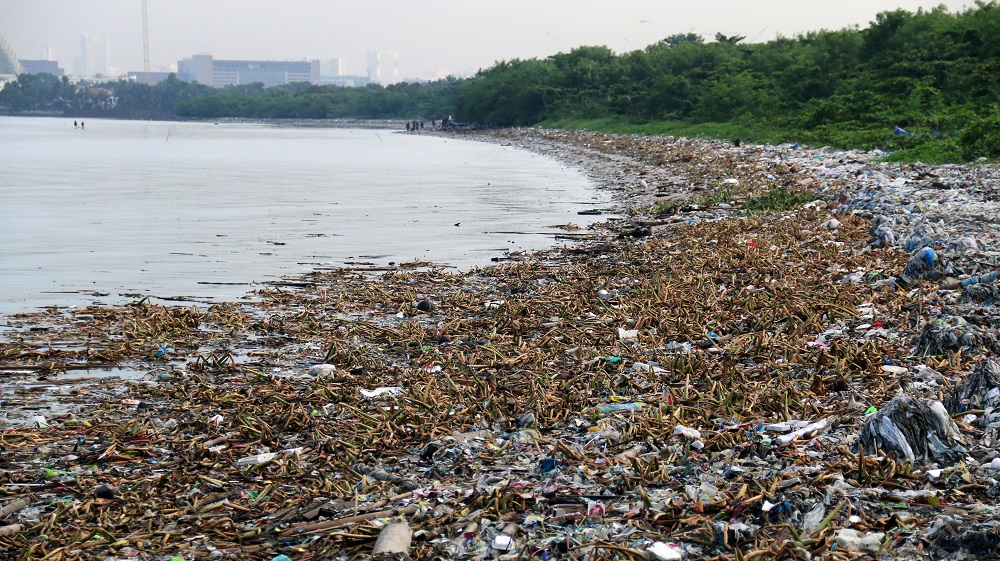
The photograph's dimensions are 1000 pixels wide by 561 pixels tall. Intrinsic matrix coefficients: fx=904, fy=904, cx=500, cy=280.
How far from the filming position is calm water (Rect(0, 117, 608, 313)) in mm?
10430

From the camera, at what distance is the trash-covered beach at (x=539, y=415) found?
3584 millimetres

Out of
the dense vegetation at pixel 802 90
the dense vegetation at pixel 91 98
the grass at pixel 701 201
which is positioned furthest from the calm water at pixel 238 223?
the dense vegetation at pixel 91 98

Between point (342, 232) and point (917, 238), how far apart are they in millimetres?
8822

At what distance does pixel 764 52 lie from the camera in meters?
53.8

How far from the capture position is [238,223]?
15719 millimetres

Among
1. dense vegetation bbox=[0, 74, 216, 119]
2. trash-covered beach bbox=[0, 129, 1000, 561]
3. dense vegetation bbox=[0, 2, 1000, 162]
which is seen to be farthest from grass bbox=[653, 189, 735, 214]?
dense vegetation bbox=[0, 74, 216, 119]

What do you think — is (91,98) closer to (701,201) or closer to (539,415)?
(701,201)

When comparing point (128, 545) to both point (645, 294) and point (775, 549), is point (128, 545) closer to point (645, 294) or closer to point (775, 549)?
point (775, 549)

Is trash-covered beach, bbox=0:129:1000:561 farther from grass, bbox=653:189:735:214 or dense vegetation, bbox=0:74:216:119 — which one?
dense vegetation, bbox=0:74:216:119

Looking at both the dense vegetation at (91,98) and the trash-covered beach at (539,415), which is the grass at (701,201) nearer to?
the trash-covered beach at (539,415)

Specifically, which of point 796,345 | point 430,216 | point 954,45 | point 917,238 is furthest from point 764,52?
point 796,345

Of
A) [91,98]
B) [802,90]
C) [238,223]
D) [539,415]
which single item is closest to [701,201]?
[238,223]

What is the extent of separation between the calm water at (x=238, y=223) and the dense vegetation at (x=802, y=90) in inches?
324

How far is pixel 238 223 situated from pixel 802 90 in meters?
29.3
